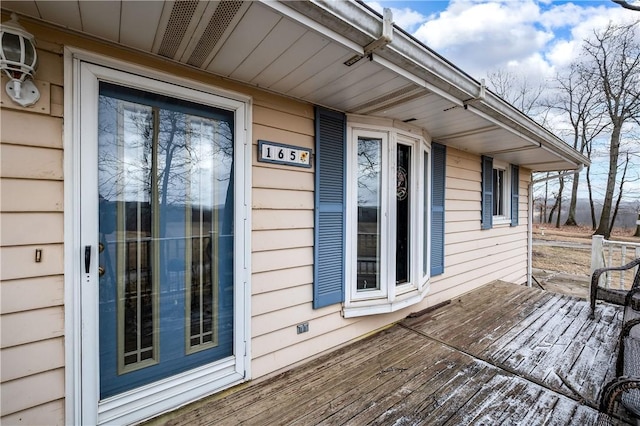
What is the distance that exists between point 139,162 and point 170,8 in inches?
32.9

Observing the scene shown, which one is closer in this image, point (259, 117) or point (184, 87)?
point (184, 87)

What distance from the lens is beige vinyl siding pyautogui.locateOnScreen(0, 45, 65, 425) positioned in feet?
4.23

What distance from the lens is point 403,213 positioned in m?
3.00

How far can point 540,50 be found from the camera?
303 inches

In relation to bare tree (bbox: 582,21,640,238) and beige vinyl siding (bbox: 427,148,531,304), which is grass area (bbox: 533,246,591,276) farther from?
bare tree (bbox: 582,21,640,238)

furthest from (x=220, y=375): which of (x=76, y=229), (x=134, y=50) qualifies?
(x=134, y=50)

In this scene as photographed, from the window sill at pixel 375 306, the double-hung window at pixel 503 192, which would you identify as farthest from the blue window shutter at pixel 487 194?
the window sill at pixel 375 306

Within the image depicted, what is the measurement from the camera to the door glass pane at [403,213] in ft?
9.62

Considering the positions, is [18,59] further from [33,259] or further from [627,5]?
[627,5]

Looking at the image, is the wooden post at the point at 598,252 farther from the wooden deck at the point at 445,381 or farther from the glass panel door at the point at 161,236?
the glass panel door at the point at 161,236

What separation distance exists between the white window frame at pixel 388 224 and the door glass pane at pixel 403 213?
4 cm

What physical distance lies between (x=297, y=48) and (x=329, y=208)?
4.24 ft

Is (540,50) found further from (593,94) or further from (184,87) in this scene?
A: (184,87)

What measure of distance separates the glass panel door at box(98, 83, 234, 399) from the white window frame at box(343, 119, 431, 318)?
3.69ft
